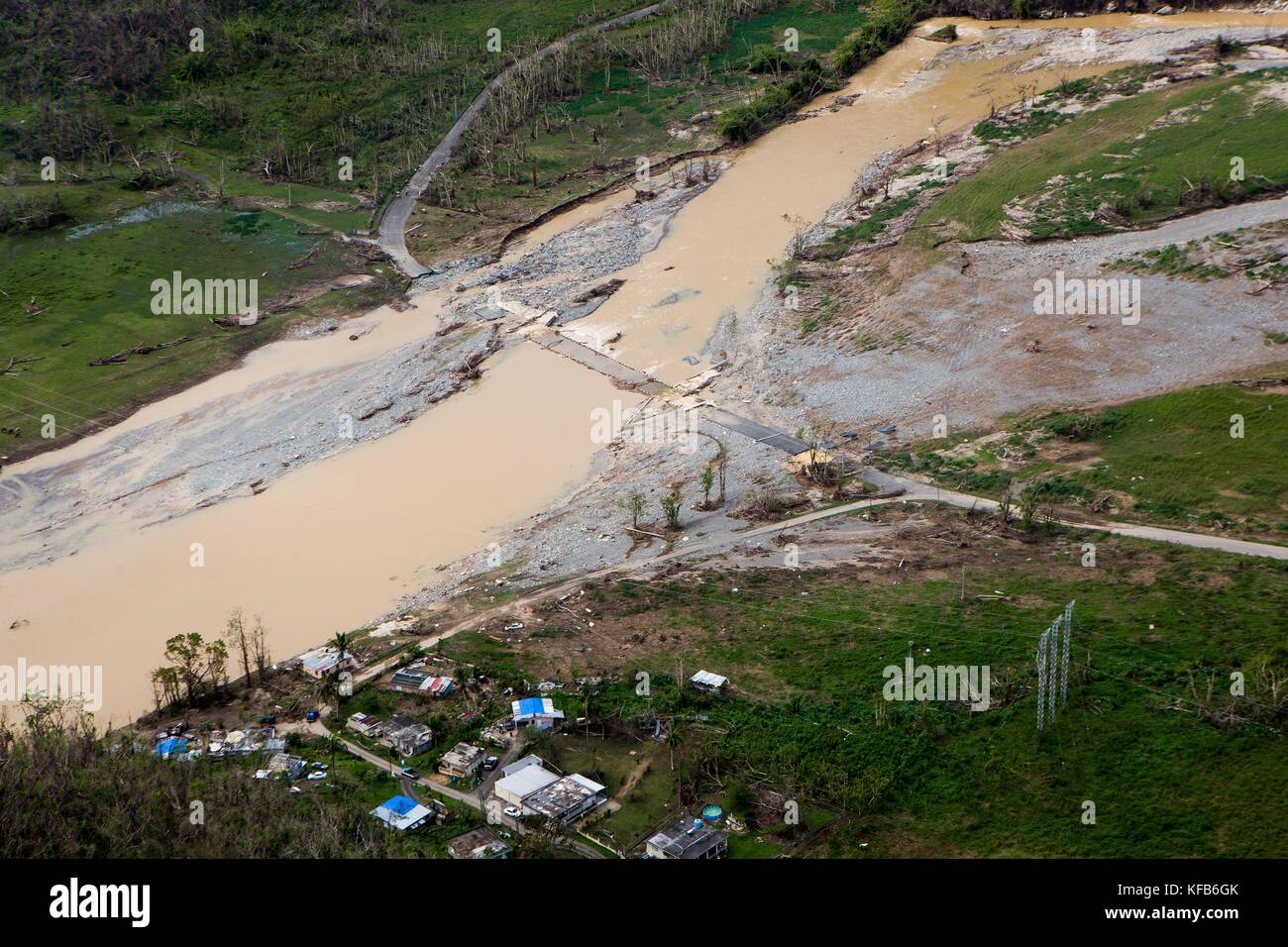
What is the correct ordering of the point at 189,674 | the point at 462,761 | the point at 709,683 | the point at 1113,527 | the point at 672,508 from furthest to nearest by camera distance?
the point at 672,508
the point at 1113,527
the point at 189,674
the point at 709,683
the point at 462,761

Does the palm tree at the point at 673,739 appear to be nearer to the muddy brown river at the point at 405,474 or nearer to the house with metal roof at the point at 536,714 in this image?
the house with metal roof at the point at 536,714

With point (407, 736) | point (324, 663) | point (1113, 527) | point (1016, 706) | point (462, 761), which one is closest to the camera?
point (462, 761)

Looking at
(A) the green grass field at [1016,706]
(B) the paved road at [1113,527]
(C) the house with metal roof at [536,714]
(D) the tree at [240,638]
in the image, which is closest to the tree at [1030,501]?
(B) the paved road at [1113,527]

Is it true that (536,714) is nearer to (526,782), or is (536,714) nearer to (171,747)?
(526,782)

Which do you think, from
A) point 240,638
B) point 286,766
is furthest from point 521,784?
point 240,638
